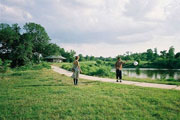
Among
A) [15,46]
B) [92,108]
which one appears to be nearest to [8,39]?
[15,46]

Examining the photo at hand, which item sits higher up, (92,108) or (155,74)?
(92,108)

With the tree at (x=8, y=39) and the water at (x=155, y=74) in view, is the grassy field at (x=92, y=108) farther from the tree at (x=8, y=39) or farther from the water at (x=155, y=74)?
the tree at (x=8, y=39)

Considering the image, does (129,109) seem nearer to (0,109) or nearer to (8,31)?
(0,109)

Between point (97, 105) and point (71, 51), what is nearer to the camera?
point (97, 105)

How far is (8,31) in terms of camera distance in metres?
35.2

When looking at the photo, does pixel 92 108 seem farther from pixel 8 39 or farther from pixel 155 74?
pixel 8 39

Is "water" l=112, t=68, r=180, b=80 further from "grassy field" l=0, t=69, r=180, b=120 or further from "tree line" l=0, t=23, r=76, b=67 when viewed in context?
"tree line" l=0, t=23, r=76, b=67

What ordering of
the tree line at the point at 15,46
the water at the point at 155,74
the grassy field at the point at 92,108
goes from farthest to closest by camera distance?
1. the tree line at the point at 15,46
2. the water at the point at 155,74
3. the grassy field at the point at 92,108

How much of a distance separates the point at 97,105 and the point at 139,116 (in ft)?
4.85

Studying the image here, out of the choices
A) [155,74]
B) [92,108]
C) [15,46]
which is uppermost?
[15,46]

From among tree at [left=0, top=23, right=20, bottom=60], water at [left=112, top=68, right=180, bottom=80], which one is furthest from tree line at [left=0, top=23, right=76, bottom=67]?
water at [left=112, top=68, right=180, bottom=80]

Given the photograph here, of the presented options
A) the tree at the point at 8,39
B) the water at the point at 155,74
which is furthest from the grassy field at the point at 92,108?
the tree at the point at 8,39

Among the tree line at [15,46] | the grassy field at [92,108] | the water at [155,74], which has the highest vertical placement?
the tree line at [15,46]

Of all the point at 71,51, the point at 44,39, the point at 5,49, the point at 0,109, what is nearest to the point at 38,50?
the point at 44,39
